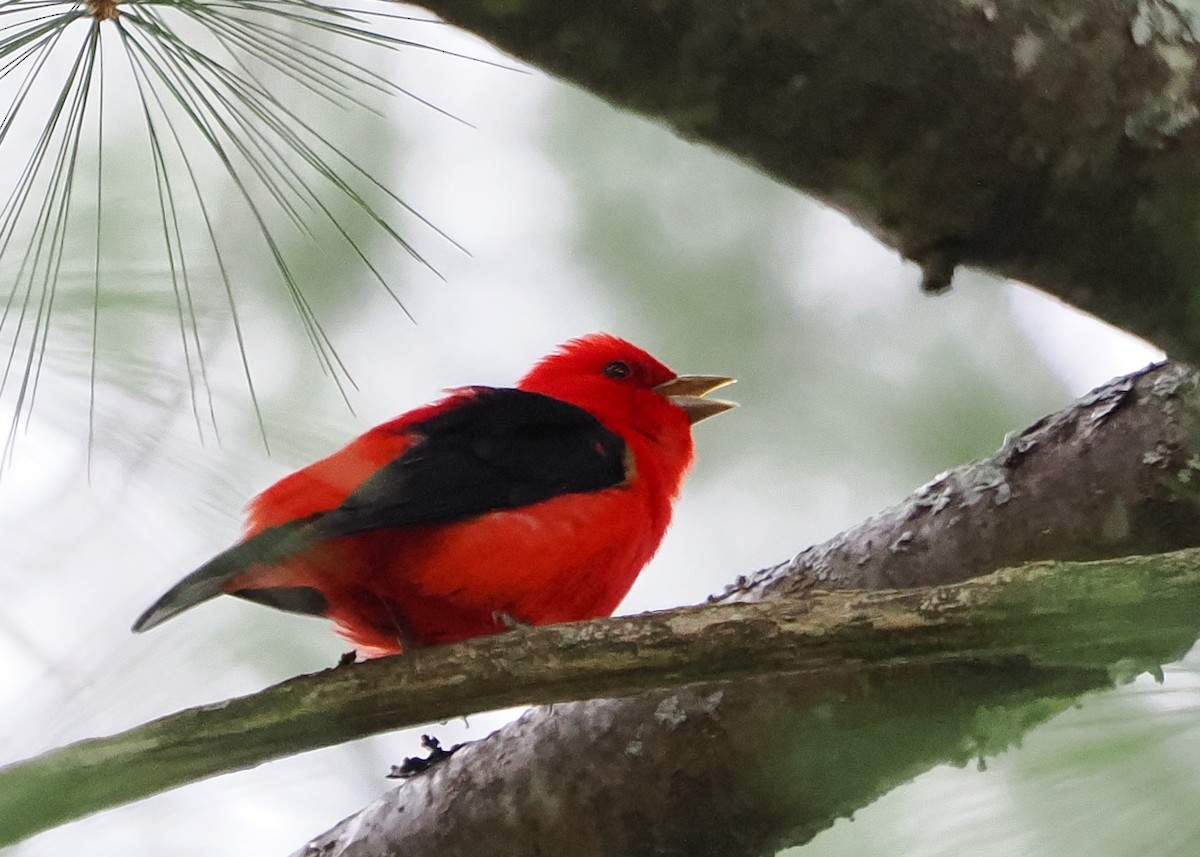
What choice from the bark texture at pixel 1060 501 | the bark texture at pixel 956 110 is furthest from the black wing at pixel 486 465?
the bark texture at pixel 956 110

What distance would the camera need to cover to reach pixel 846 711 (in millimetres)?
1812

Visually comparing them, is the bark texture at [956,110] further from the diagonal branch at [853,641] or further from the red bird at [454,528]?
the red bird at [454,528]

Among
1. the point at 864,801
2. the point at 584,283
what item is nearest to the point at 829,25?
the point at 864,801

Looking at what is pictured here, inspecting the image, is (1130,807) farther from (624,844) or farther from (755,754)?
(624,844)

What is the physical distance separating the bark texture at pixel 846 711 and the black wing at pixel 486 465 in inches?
14.8

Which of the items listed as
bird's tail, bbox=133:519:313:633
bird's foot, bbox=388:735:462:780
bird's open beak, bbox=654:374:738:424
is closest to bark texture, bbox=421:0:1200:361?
bird's tail, bbox=133:519:313:633

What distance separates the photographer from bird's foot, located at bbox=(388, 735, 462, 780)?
2.20 m

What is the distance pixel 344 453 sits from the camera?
2.19 m

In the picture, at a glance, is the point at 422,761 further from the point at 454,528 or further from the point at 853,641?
the point at 853,641

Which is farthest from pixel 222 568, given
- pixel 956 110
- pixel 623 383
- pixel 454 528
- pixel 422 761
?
pixel 623 383

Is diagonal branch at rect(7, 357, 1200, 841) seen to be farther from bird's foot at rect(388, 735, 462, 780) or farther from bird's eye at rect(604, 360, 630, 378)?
bird's eye at rect(604, 360, 630, 378)

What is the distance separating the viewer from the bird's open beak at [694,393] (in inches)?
113

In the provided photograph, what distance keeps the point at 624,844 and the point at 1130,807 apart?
1056mm

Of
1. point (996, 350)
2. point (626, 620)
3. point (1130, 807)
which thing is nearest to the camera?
point (1130, 807)
